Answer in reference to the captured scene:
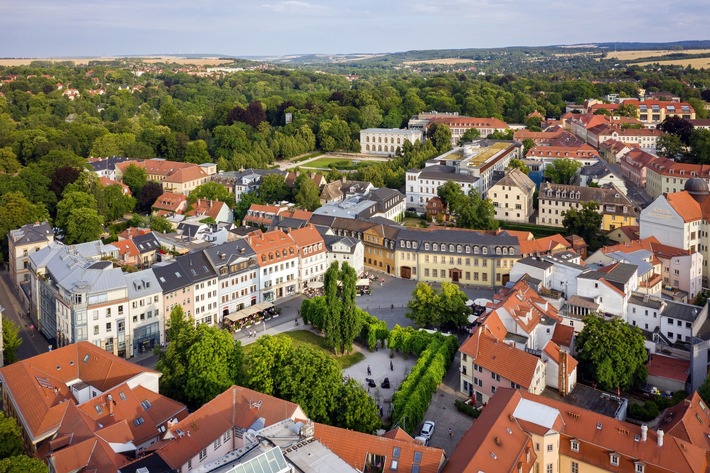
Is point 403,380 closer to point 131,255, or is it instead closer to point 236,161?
point 131,255

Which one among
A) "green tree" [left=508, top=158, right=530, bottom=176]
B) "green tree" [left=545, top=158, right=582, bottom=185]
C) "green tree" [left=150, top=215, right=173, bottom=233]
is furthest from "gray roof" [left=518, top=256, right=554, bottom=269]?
"green tree" [left=508, top=158, right=530, bottom=176]

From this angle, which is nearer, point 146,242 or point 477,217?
point 146,242

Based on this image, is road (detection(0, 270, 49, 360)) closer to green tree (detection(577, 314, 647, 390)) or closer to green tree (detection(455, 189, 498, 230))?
green tree (detection(577, 314, 647, 390))

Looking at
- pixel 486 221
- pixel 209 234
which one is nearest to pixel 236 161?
pixel 209 234

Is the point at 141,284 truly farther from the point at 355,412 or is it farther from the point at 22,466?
the point at 22,466

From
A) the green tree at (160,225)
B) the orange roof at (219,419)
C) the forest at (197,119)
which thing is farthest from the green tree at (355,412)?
the forest at (197,119)

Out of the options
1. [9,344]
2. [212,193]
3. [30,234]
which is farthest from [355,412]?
[212,193]

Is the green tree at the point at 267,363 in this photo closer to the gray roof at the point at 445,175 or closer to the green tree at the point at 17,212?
the green tree at the point at 17,212
